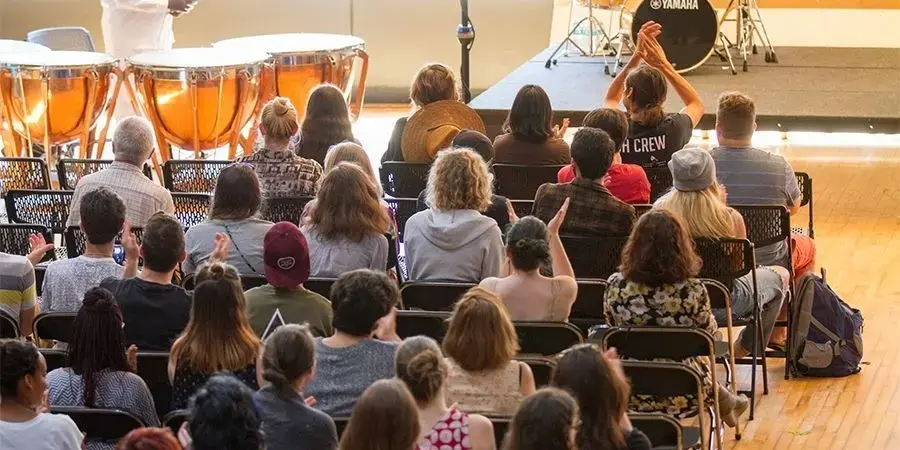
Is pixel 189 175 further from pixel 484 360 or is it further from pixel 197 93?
pixel 484 360

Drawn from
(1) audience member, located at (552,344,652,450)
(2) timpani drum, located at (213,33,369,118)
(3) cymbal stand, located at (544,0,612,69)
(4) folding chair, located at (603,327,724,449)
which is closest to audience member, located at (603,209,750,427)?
(4) folding chair, located at (603,327,724,449)

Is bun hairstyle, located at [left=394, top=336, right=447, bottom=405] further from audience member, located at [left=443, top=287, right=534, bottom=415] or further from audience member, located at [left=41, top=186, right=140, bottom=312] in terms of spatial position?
audience member, located at [left=41, top=186, right=140, bottom=312]

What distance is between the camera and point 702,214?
5016 mm

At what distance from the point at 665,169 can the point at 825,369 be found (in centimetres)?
111

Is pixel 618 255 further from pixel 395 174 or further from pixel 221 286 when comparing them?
pixel 221 286

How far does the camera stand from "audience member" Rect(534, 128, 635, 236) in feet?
16.4

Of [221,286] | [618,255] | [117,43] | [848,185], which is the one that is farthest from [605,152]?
[117,43]

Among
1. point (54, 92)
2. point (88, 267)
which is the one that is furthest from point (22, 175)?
point (88, 267)

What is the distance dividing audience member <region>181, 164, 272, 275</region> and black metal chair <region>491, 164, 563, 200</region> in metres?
1.49

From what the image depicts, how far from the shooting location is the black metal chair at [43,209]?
5.84 meters

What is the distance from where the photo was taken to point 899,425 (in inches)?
202

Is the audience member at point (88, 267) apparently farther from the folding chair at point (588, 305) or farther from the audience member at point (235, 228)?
the folding chair at point (588, 305)

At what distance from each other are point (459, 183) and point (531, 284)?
0.68 meters

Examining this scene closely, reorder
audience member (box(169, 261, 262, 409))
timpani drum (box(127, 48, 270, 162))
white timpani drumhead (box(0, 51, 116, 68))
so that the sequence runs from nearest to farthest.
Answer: audience member (box(169, 261, 262, 409)) → white timpani drumhead (box(0, 51, 116, 68)) → timpani drum (box(127, 48, 270, 162))
